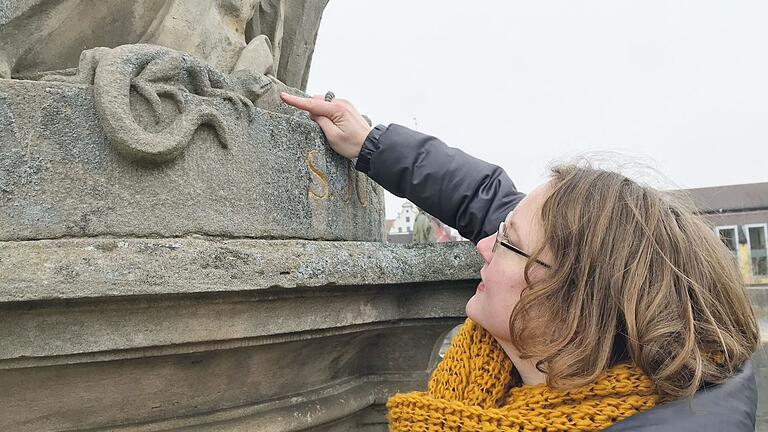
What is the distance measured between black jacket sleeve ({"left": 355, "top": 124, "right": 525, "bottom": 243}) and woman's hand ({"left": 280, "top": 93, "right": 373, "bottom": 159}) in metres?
0.03

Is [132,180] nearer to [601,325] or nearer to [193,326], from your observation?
[193,326]

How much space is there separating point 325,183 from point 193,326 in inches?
20.9

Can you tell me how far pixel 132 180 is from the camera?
1.35 metres

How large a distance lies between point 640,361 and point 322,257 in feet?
2.40

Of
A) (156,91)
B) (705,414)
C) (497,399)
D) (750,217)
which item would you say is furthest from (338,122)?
(750,217)

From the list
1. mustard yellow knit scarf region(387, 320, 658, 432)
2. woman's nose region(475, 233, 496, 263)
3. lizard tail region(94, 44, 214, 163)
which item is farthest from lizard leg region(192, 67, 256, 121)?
mustard yellow knit scarf region(387, 320, 658, 432)

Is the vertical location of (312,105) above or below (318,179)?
above

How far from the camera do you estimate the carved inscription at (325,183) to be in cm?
167

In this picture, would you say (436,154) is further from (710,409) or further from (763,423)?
(763,423)

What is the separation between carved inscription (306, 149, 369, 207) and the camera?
167 centimetres

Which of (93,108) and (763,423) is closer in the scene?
(93,108)

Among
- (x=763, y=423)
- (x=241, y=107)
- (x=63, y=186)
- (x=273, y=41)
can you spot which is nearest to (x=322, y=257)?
(x=241, y=107)

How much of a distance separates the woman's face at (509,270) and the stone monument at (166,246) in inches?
15.4

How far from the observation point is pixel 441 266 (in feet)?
6.23
